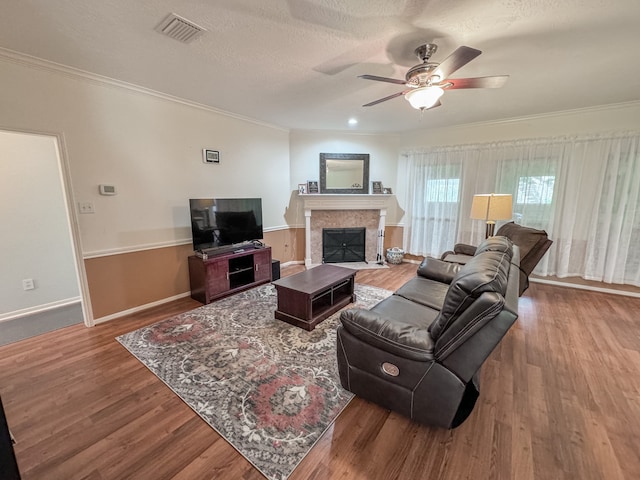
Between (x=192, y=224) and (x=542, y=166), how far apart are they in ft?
16.4

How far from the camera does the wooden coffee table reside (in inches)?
107

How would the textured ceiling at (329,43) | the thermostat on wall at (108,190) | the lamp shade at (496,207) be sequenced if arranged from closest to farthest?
the textured ceiling at (329,43), the thermostat on wall at (108,190), the lamp shade at (496,207)

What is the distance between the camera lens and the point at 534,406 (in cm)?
179

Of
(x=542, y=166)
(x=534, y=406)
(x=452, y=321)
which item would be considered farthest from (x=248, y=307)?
(x=542, y=166)

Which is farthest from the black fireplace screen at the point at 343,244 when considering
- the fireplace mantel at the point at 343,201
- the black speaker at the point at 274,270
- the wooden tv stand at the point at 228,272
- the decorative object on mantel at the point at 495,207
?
the decorative object on mantel at the point at 495,207

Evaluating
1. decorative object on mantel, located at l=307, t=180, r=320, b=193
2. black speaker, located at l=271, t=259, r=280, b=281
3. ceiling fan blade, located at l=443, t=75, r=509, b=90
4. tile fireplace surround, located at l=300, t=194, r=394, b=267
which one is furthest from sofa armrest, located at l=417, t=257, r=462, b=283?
decorative object on mantel, located at l=307, t=180, r=320, b=193

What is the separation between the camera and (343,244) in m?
5.37

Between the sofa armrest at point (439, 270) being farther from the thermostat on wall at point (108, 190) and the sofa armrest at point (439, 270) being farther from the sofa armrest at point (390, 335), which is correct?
the thermostat on wall at point (108, 190)

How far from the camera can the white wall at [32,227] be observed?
2.94 meters

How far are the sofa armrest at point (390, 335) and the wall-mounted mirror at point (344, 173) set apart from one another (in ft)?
12.2

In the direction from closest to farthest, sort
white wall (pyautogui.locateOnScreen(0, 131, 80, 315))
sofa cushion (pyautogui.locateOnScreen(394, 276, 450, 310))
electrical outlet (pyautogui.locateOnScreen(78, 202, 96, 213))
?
1. sofa cushion (pyautogui.locateOnScreen(394, 276, 450, 310))
2. electrical outlet (pyautogui.locateOnScreen(78, 202, 96, 213))
3. white wall (pyautogui.locateOnScreen(0, 131, 80, 315))

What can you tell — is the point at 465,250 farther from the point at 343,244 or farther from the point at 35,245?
the point at 35,245

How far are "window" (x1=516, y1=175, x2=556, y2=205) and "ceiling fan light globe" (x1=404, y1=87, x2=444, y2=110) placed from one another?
2816 millimetres

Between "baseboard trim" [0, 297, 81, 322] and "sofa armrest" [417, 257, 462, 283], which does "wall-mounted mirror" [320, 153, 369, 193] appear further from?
"baseboard trim" [0, 297, 81, 322]
